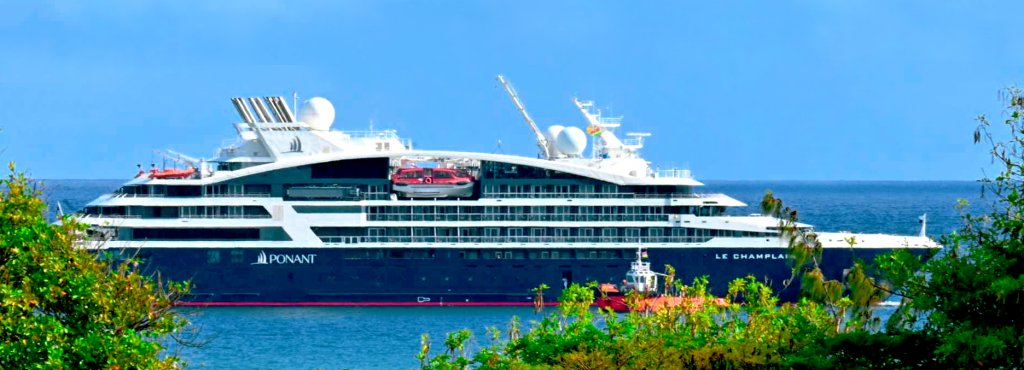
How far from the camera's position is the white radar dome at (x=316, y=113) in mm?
58250

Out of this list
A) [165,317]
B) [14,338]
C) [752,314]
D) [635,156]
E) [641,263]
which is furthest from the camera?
[635,156]

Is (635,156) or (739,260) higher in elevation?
(635,156)

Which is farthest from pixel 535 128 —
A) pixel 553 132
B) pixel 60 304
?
pixel 60 304

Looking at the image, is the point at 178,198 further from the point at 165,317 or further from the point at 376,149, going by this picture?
the point at 165,317

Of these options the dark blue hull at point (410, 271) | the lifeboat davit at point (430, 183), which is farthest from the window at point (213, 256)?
the lifeboat davit at point (430, 183)

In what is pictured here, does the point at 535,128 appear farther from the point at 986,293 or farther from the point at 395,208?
the point at 986,293

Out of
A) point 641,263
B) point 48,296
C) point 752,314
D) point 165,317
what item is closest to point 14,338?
point 48,296

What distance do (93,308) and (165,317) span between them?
1.34m

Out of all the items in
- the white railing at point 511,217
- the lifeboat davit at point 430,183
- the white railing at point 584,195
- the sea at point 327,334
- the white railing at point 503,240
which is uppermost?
the lifeboat davit at point 430,183

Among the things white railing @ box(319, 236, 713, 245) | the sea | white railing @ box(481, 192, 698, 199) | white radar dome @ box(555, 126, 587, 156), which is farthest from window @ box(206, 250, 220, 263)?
white radar dome @ box(555, 126, 587, 156)

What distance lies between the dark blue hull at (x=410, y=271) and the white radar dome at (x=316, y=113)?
16.9 ft

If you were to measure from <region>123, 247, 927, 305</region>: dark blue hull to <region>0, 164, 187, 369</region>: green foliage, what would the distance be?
1349 inches

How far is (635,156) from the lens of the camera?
5950 cm

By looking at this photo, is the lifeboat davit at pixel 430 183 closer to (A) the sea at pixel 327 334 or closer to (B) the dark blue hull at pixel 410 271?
(B) the dark blue hull at pixel 410 271
